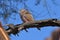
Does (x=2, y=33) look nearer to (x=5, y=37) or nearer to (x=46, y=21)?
(x=5, y=37)

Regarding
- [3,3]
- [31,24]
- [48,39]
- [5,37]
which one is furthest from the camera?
[48,39]

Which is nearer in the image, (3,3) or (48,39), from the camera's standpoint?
(3,3)

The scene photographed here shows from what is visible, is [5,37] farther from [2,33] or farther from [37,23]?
[37,23]

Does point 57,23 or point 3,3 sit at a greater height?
point 3,3

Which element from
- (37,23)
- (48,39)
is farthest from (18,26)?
(48,39)

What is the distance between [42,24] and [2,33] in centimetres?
128

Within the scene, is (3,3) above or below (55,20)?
above

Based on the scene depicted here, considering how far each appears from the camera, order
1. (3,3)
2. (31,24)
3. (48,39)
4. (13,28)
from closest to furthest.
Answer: (13,28) < (31,24) < (3,3) < (48,39)

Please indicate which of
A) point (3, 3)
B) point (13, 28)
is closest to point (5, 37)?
point (13, 28)

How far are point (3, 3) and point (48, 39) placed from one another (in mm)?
6328

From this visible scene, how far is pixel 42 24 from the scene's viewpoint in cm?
192

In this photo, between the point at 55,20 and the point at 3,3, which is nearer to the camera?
the point at 55,20

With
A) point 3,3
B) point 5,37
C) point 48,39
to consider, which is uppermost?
point 48,39

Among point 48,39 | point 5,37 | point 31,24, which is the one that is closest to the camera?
point 5,37
